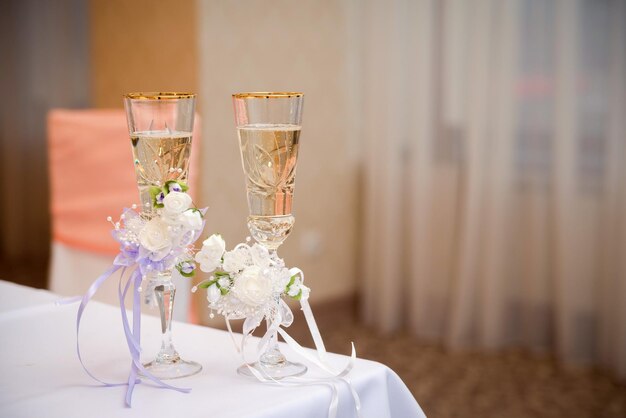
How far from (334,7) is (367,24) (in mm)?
267

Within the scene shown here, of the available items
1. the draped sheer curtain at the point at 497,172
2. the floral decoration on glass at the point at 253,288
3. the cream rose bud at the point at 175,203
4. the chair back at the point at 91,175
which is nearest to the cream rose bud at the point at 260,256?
the floral decoration on glass at the point at 253,288

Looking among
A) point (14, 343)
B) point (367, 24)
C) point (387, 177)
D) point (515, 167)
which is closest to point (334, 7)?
point (367, 24)

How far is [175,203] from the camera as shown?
1.04m

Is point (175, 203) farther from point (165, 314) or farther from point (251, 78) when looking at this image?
point (251, 78)

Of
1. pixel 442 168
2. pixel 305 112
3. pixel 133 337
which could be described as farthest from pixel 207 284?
pixel 305 112

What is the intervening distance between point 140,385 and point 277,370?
0.18 m

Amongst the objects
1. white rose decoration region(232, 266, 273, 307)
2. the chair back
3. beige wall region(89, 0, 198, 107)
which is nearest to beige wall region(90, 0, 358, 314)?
beige wall region(89, 0, 198, 107)

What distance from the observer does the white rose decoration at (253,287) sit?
3.44 ft

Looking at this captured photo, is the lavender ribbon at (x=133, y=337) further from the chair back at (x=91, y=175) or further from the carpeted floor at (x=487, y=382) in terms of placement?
the carpeted floor at (x=487, y=382)

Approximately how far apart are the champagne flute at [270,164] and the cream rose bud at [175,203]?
0.30 feet

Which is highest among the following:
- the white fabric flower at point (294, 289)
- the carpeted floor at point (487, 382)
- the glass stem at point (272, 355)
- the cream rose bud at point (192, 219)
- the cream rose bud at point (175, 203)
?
the cream rose bud at point (175, 203)

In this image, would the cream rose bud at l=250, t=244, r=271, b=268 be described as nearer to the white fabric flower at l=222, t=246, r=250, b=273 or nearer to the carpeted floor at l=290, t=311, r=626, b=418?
the white fabric flower at l=222, t=246, r=250, b=273

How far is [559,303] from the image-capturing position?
12.1 ft

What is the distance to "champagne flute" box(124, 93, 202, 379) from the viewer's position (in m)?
1.09
